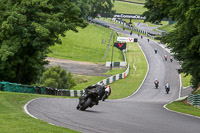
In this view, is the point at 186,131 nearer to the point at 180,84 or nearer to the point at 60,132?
the point at 60,132

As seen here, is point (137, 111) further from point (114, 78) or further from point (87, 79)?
point (87, 79)

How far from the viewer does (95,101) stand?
18031 mm

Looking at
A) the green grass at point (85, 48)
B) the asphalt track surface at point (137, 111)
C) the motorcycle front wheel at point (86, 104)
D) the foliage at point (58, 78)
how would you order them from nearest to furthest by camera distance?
the asphalt track surface at point (137, 111) < the motorcycle front wheel at point (86, 104) < the foliage at point (58, 78) < the green grass at point (85, 48)

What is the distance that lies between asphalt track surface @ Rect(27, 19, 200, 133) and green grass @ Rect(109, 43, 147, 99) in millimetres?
1234

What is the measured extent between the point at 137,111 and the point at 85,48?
271 ft

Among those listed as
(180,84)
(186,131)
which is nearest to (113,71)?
(180,84)

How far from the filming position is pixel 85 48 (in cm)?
10238

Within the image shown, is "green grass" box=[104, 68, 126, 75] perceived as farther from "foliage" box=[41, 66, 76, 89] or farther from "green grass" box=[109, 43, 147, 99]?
"foliage" box=[41, 66, 76, 89]

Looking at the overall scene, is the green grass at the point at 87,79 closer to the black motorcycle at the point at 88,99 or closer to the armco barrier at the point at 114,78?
the armco barrier at the point at 114,78

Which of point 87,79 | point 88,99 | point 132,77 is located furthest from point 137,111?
point 132,77

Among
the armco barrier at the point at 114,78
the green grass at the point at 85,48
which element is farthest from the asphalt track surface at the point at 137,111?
the green grass at the point at 85,48

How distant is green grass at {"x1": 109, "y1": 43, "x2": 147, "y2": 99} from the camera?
5274 centimetres

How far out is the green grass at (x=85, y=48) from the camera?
89875mm

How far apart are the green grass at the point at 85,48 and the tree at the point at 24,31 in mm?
50062
